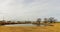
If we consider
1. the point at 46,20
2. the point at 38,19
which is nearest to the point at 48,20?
the point at 46,20

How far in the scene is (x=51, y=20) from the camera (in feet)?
359

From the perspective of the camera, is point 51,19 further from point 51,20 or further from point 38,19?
point 38,19

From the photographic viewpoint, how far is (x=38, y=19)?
109 meters

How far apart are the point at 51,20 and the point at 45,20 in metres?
6.29

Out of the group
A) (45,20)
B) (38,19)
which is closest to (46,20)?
(45,20)

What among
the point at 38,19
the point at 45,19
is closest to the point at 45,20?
the point at 45,19

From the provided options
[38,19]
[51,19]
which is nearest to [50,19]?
[51,19]

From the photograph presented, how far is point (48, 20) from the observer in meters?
114

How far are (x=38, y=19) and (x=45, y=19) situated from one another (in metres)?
8.18

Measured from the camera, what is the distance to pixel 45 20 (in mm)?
114062

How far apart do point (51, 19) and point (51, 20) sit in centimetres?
210

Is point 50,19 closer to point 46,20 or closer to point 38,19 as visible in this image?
point 46,20

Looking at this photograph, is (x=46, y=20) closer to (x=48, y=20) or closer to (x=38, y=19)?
(x=48, y=20)

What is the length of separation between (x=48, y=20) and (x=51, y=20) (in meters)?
4.53
